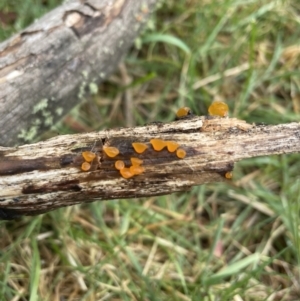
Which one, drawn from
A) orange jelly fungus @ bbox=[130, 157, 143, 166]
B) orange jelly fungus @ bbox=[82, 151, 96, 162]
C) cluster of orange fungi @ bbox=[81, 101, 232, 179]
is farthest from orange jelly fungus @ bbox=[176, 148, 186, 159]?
orange jelly fungus @ bbox=[82, 151, 96, 162]

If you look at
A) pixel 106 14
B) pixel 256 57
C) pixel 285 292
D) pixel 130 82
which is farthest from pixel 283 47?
pixel 285 292

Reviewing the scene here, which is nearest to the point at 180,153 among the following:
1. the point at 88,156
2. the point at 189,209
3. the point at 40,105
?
the point at 88,156

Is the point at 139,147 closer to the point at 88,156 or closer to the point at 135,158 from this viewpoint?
the point at 135,158

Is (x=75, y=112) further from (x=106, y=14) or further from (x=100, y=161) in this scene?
(x=100, y=161)

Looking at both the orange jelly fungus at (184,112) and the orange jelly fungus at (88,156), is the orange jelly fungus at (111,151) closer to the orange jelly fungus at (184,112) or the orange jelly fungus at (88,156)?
the orange jelly fungus at (88,156)

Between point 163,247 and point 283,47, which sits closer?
point 163,247

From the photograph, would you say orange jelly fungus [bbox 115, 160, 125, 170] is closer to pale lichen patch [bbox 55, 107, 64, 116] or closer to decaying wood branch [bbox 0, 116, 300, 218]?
decaying wood branch [bbox 0, 116, 300, 218]
